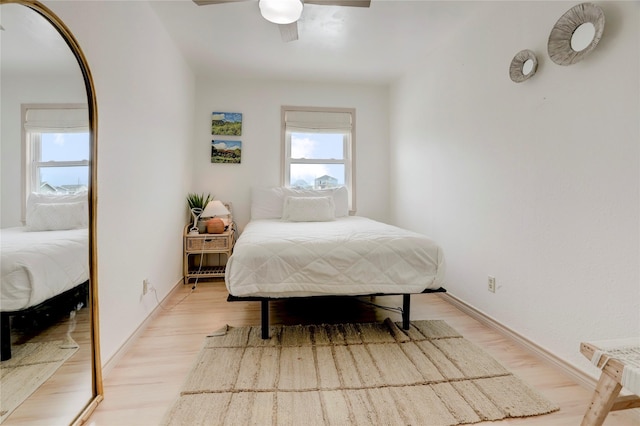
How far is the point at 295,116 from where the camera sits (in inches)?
147

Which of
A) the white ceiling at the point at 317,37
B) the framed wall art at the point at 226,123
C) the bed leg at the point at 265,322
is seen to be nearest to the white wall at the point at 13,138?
the bed leg at the point at 265,322

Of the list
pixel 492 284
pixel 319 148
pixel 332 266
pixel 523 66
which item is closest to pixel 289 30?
pixel 523 66

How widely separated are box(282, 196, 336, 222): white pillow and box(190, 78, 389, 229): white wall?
2.06 feet

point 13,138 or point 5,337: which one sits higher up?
point 13,138

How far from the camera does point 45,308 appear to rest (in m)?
1.02

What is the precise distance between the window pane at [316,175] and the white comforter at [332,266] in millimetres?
1950

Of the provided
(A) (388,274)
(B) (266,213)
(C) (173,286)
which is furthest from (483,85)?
(C) (173,286)

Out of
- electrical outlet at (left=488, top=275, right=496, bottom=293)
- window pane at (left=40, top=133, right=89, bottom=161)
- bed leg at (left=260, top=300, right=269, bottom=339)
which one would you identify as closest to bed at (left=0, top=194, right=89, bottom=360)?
window pane at (left=40, top=133, right=89, bottom=161)

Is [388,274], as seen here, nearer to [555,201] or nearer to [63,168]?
[555,201]

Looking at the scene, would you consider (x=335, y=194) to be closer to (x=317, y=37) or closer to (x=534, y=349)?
(x=317, y=37)

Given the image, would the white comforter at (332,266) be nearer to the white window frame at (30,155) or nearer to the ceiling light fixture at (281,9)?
the white window frame at (30,155)

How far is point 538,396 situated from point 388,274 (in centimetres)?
91

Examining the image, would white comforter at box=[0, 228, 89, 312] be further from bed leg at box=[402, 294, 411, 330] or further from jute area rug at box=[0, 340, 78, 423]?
bed leg at box=[402, 294, 411, 330]

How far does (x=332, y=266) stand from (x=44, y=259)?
1.33 meters
